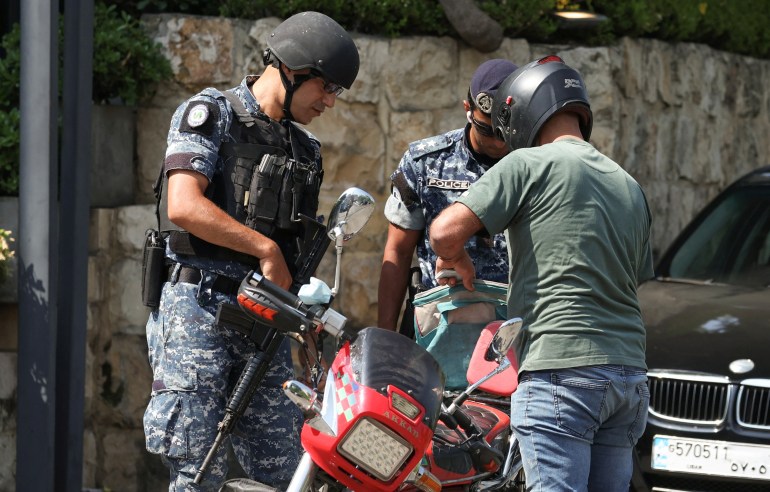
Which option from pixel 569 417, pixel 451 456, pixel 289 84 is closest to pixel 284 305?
pixel 451 456

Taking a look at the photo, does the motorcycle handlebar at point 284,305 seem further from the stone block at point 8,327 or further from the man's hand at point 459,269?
the stone block at point 8,327

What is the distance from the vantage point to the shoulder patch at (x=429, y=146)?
4.54 meters

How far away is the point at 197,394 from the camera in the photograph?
12.8 ft

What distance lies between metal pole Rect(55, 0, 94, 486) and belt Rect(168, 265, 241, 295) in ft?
5.51

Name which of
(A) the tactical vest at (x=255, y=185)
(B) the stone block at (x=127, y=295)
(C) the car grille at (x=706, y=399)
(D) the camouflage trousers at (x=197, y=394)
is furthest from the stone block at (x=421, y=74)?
(D) the camouflage trousers at (x=197, y=394)

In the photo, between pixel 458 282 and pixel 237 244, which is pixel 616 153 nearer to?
pixel 458 282

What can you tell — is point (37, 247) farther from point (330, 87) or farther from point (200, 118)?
point (330, 87)

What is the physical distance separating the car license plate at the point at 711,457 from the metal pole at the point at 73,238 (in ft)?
8.20

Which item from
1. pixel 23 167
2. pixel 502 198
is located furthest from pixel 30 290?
pixel 502 198

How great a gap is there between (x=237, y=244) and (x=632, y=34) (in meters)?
4.39

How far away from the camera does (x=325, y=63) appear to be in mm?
3998

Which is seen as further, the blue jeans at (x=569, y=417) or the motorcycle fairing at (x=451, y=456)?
the motorcycle fairing at (x=451, y=456)

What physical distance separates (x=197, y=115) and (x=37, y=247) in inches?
62.6

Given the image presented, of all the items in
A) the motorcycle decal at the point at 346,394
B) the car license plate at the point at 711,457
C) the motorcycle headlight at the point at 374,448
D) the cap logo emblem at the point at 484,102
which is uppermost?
the cap logo emblem at the point at 484,102
